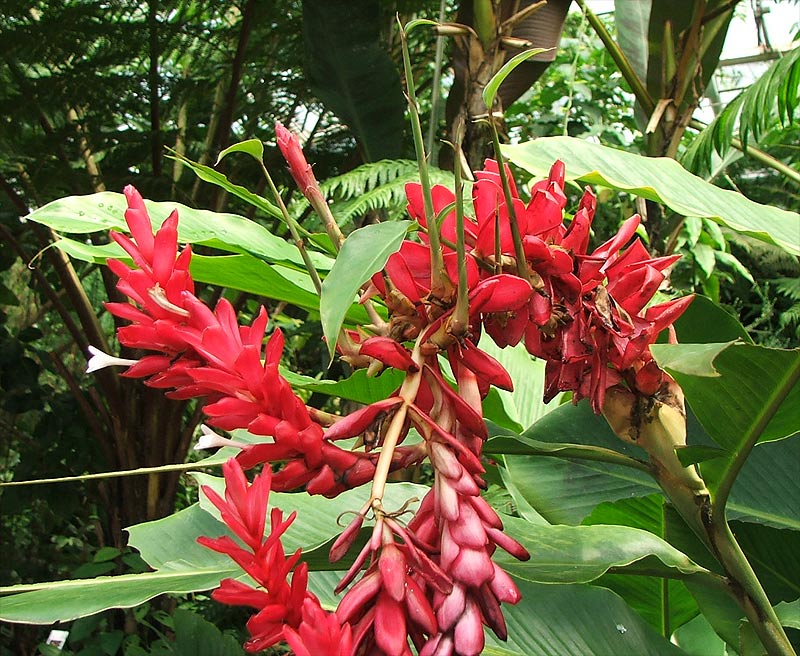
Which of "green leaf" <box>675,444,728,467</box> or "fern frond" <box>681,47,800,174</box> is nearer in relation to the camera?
"green leaf" <box>675,444,728,467</box>

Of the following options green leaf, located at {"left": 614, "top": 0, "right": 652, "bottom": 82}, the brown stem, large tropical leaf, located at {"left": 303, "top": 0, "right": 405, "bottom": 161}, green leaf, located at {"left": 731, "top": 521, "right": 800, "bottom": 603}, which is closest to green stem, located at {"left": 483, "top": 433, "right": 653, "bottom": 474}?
green leaf, located at {"left": 731, "top": 521, "right": 800, "bottom": 603}

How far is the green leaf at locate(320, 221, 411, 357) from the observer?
28 cm

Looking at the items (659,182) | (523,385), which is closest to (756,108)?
(523,385)

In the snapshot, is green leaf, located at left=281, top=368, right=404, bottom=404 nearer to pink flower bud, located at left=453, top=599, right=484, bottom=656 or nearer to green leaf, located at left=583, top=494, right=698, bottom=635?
green leaf, located at left=583, top=494, right=698, bottom=635

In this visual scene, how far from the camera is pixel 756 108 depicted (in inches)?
53.4

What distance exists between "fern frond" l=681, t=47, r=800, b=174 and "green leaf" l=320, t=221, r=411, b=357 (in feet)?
3.86

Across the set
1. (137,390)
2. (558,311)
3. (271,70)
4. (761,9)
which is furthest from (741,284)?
(558,311)

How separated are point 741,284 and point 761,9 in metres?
1.46

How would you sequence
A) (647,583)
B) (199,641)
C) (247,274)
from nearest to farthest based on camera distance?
(247,274) → (647,583) → (199,641)

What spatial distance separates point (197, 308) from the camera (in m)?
0.31

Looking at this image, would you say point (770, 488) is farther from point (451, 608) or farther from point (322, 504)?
point (451, 608)

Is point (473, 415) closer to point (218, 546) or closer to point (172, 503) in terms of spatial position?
point (218, 546)

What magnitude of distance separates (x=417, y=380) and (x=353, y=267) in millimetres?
52

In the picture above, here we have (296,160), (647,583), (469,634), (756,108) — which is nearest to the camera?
(469,634)
